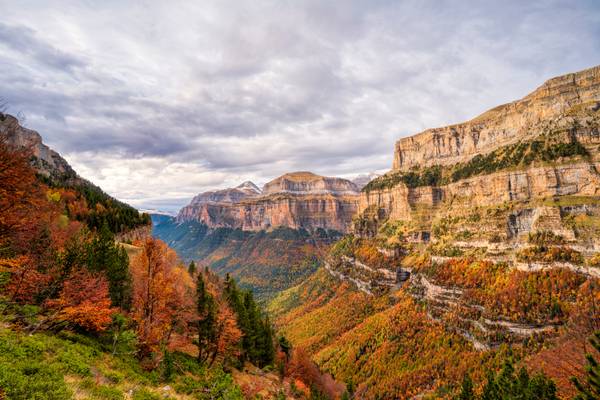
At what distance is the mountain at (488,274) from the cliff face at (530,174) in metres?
0.50

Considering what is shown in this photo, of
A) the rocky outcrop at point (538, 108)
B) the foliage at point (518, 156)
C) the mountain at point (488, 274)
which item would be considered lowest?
the mountain at point (488, 274)

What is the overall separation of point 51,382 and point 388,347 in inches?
A: 4458

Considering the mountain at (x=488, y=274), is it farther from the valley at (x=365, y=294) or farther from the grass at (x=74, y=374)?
the grass at (x=74, y=374)

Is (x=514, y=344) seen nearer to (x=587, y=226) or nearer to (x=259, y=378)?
(x=587, y=226)

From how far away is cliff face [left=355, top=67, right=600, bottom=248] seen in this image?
107 meters

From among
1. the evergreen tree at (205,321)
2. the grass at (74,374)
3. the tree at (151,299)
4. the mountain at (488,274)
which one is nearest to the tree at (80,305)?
the grass at (74,374)

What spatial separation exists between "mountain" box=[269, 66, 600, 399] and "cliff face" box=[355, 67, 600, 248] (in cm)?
50

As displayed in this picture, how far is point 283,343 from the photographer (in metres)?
69.2

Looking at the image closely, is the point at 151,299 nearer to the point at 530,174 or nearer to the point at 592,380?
the point at 592,380

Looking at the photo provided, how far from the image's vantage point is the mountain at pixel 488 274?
86688 mm

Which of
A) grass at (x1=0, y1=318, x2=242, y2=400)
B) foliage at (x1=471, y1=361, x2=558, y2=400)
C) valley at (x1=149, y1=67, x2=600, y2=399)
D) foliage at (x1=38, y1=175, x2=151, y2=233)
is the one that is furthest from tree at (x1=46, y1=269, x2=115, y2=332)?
valley at (x1=149, y1=67, x2=600, y2=399)

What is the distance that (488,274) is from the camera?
11388 cm

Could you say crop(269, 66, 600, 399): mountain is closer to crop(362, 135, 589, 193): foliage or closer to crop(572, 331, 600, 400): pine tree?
crop(362, 135, 589, 193): foliage

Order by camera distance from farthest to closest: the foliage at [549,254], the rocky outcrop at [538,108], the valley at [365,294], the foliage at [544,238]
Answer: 1. the rocky outcrop at [538,108]
2. the foliage at [544,238]
3. the foliage at [549,254]
4. the valley at [365,294]
